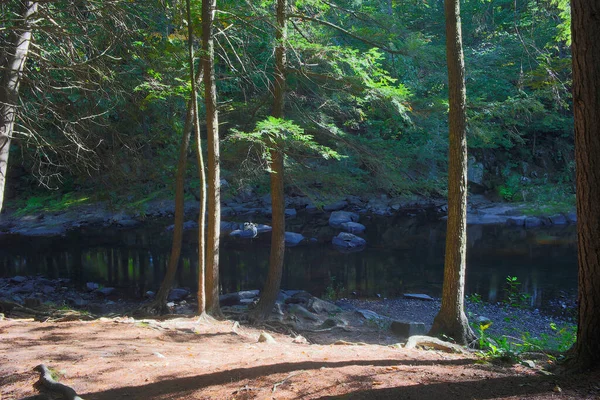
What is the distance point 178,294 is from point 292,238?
23.6ft

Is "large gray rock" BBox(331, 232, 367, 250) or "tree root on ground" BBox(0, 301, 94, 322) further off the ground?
"large gray rock" BBox(331, 232, 367, 250)

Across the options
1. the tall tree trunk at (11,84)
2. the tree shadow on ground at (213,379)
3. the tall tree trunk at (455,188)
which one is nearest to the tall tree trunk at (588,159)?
the tree shadow on ground at (213,379)

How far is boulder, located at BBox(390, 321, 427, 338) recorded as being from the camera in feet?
31.9

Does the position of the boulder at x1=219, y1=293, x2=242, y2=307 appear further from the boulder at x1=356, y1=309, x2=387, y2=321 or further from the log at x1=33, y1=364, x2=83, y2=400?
the log at x1=33, y1=364, x2=83, y2=400

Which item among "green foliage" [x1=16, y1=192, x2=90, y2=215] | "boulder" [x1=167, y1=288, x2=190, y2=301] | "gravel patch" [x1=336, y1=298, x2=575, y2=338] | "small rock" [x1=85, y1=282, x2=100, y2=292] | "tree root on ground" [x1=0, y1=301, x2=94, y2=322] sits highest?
"green foliage" [x1=16, y1=192, x2=90, y2=215]

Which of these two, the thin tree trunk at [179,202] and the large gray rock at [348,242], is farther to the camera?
the large gray rock at [348,242]

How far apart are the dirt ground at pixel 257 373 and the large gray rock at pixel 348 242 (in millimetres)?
13733

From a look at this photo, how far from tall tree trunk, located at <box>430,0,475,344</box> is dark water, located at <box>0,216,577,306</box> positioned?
6.44m

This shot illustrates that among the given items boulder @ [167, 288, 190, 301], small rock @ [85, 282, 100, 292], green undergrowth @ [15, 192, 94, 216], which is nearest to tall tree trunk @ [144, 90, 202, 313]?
green undergrowth @ [15, 192, 94, 216]

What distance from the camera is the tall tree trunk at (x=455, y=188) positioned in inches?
285

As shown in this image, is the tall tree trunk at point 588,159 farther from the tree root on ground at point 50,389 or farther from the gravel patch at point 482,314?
the gravel patch at point 482,314

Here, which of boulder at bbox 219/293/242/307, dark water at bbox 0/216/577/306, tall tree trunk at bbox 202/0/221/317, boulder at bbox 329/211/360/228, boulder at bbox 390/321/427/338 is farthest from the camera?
boulder at bbox 329/211/360/228

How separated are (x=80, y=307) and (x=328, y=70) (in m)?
8.29

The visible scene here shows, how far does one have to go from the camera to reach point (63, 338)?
6.25m
